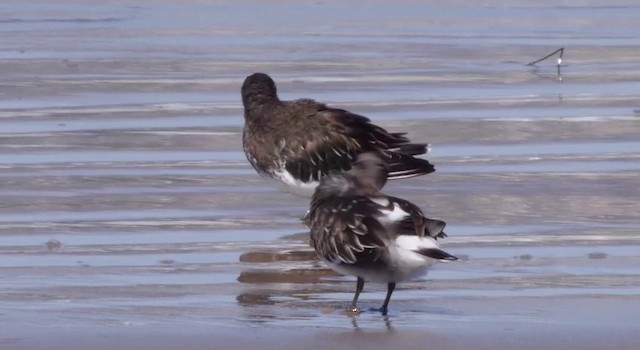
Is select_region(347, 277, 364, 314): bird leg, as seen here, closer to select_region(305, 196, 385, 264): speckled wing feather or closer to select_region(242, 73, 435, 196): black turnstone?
select_region(305, 196, 385, 264): speckled wing feather

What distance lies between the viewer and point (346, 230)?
657 centimetres

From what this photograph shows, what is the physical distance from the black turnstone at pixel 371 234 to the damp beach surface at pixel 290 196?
215mm

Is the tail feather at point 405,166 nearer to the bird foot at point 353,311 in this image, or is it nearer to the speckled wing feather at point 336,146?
the speckled wing feather at point 336,146

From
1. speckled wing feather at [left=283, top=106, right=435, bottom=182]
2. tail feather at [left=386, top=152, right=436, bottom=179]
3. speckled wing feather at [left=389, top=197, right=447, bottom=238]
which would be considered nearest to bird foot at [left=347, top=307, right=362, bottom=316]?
speckled wing feather at [left=389, top=197, right=447, bottom=238]

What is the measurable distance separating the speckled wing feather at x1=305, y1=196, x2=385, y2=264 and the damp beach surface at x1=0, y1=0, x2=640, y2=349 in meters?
0.27

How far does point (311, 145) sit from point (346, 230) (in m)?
2.34

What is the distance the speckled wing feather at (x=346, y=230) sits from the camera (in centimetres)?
645

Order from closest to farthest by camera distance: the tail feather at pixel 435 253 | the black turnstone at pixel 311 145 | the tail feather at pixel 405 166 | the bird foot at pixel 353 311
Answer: the tail feather at pixel 435 253 < the bird foot at pixel 353 311 < the tail feather at pixel 405 166 < the black turnstone at pixel 311 145

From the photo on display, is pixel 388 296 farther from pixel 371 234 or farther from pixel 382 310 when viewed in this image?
pixel 371 234

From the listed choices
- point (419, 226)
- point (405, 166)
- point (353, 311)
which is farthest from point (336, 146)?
point (419, 226)

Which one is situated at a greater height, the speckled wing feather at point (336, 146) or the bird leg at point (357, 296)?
the speckled wing feather at point (336, 146)


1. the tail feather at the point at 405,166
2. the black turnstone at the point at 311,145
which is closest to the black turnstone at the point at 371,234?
the tail feather at the point at 405,166

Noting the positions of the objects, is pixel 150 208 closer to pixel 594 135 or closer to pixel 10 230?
pixel 10 230

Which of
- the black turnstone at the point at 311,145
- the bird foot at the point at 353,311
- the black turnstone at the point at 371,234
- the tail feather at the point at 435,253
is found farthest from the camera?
the black turnstone at the point at 311,145
